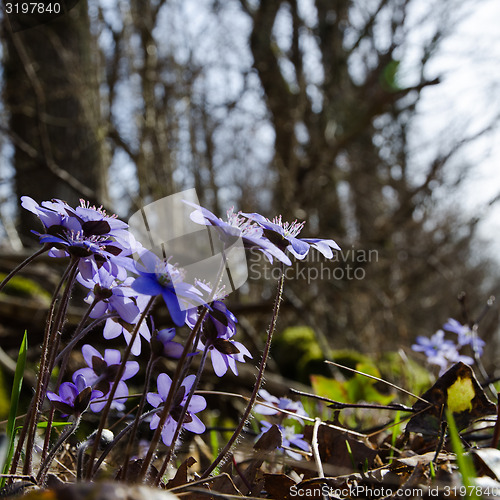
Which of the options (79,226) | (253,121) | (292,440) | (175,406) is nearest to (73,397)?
(175,406)

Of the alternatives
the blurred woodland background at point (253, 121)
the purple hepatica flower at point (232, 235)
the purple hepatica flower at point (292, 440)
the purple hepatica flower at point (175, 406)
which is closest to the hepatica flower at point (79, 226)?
the purple hepatica flower at point (232, 235)

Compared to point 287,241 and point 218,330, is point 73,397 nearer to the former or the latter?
point 218,330

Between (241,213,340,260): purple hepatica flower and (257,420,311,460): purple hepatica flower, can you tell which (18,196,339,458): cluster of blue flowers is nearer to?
(241,213,340,260): purple hepatica flower

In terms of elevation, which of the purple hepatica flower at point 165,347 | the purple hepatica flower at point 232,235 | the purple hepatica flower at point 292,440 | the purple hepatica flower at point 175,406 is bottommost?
the purple hepatica flower at point 292,440

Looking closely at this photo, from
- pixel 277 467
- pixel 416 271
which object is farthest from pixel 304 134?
pixel 277 467

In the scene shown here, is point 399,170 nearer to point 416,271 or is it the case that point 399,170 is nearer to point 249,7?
point 416,271

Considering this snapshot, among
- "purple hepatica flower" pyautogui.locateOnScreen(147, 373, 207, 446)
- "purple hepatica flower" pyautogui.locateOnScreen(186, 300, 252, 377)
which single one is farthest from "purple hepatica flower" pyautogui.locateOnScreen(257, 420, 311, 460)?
"purple hepatica flower" pyautogui.locateOnScreen(186, 300, 252, 377)

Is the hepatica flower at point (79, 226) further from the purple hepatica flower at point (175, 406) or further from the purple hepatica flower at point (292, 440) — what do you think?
the purple hepatica flower at point (292, 440)
